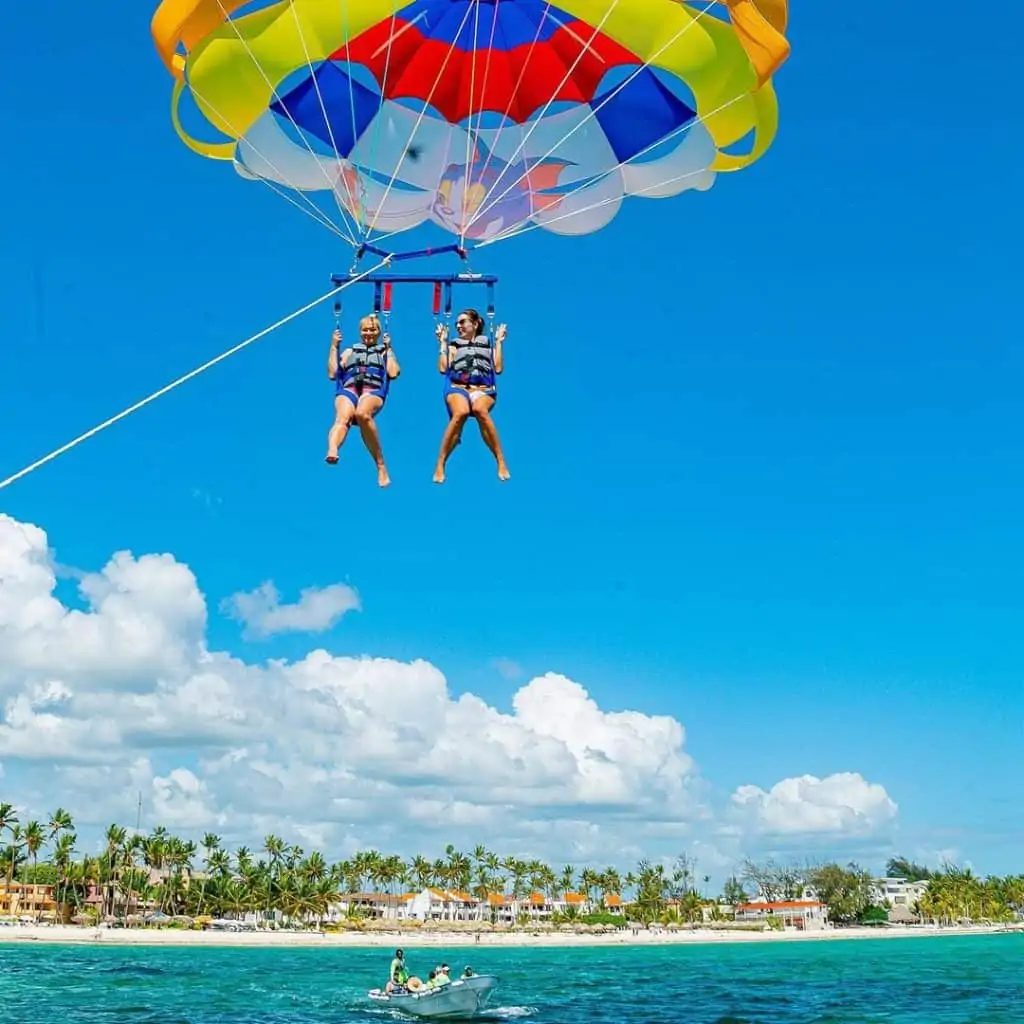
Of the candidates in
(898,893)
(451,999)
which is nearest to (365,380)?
(451,999)

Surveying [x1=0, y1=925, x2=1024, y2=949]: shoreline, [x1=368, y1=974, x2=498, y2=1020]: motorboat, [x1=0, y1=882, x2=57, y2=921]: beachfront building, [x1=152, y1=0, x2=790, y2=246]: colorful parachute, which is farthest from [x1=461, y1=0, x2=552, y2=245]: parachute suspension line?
[x1=0, y1=882, x2=57, y2=921]: beachfront building

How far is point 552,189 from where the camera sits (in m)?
14.3

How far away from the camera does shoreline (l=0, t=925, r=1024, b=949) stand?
77.0 meters

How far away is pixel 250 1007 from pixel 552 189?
2849 centimetres

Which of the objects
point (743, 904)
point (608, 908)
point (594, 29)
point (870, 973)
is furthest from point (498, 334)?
point (743, 904)

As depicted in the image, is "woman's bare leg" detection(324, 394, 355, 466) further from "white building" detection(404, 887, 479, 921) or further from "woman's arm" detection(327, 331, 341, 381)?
"white building" detection(404, 887, 479, 921)

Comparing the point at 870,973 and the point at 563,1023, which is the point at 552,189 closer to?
the point at 563,1023

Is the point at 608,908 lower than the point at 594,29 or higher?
lower

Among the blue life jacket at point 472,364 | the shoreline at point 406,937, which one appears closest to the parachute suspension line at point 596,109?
the blue life jacket at point 472,364

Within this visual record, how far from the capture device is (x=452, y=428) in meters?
10.4

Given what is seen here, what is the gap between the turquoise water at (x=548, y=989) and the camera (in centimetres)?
3127

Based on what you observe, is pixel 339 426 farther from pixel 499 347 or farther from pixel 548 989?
pixel 548 989

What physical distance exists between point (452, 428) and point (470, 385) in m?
0.47

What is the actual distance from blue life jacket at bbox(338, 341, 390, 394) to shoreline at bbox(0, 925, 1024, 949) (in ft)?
247
